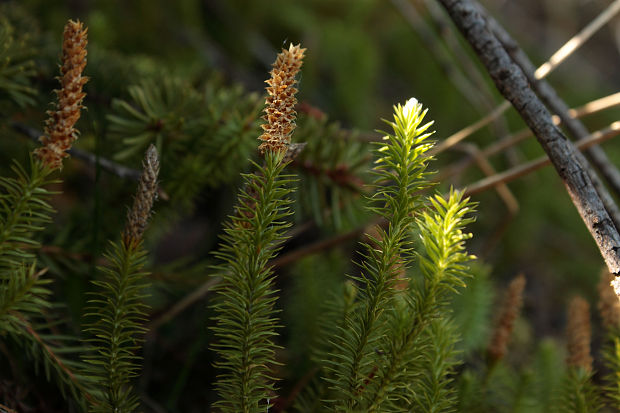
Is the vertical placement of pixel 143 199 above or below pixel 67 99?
below

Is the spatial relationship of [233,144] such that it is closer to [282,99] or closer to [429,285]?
[282,99]

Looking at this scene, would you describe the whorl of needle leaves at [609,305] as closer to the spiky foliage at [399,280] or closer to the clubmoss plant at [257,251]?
the spiky foliage at [399,280]

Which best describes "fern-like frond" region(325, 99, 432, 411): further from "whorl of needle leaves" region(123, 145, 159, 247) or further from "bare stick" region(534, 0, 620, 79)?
"bare stick" region(534, 0, 620, 79)

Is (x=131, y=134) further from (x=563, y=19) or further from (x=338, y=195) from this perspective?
(x=563, y=19)

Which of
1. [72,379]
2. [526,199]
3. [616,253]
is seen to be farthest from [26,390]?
[526,199]

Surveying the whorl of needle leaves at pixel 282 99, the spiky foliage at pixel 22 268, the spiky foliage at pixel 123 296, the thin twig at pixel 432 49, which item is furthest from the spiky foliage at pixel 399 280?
the thin twig at pixel 432 49

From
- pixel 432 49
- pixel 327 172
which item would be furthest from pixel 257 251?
pixel 432 49

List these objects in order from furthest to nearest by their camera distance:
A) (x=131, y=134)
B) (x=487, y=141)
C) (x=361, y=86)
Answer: (x=487, y=141)
(x=361, y=86)
(x=131, y=134)
